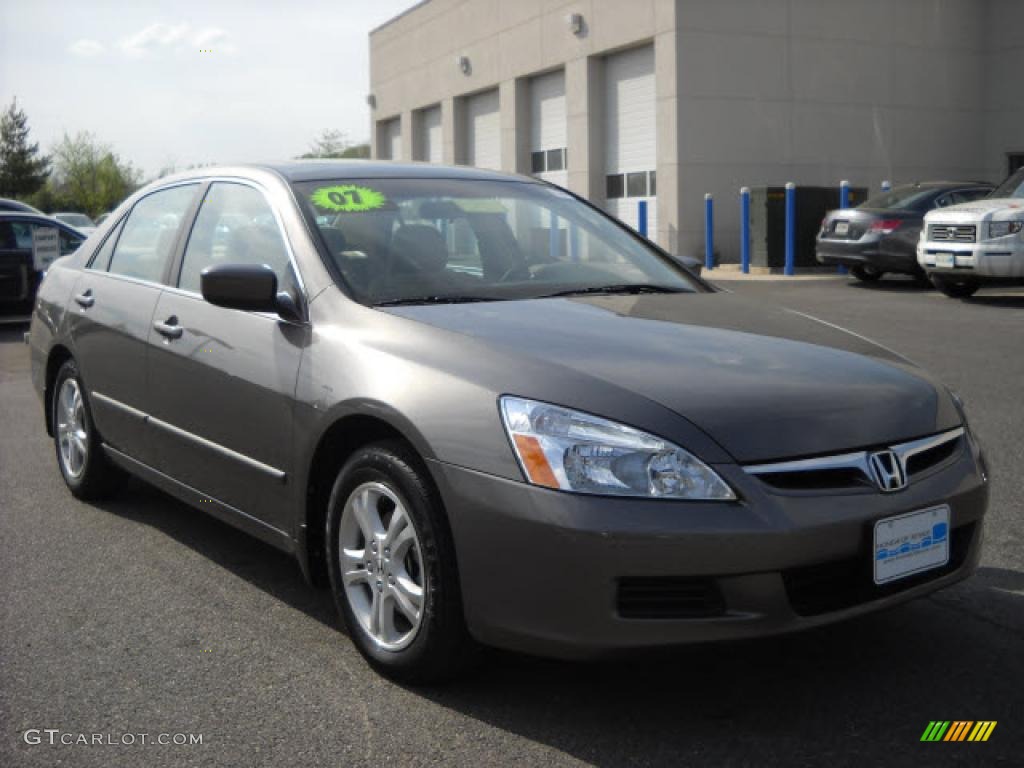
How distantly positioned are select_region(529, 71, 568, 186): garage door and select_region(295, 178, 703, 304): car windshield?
25.8 metres

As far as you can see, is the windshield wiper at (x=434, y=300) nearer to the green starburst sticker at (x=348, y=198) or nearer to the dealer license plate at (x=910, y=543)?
the green starburst sticker at (x=348, y=198)

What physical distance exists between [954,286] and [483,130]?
20.6 m

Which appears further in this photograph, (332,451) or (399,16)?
(399,16)

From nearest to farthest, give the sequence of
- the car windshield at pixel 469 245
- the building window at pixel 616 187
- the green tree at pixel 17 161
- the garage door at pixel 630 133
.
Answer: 1. the car windshield at pixel 469 245
2. the garage door at pixel 630 133
3. the building window at pixel 616 187
4. the green tree at pixel 17 161

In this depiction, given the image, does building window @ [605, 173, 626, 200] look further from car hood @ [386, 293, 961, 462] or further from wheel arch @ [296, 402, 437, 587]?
wheel arch @ [296, 402, 437, 587]

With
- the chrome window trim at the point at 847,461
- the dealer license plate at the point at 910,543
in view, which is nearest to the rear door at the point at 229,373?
the chrome window trim at the point at 847,461

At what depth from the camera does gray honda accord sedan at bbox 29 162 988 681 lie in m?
3.04

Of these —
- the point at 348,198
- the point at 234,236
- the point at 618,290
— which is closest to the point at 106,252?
the point at 234,236

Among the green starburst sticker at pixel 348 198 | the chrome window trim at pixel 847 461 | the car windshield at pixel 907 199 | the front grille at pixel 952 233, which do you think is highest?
the car windshield at pixel 907 199

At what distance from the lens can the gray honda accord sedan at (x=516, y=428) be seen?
3037 millimetres

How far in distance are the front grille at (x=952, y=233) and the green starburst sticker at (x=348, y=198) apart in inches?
482

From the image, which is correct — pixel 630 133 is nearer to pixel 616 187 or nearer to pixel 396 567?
pixel 616 187

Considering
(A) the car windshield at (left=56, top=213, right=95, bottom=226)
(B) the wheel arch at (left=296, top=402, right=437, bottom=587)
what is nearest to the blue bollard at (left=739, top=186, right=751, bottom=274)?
(B) the wheel arch at (left=296, top=402, right=437, bottom=587)

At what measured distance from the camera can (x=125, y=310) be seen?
5195 millimetres
